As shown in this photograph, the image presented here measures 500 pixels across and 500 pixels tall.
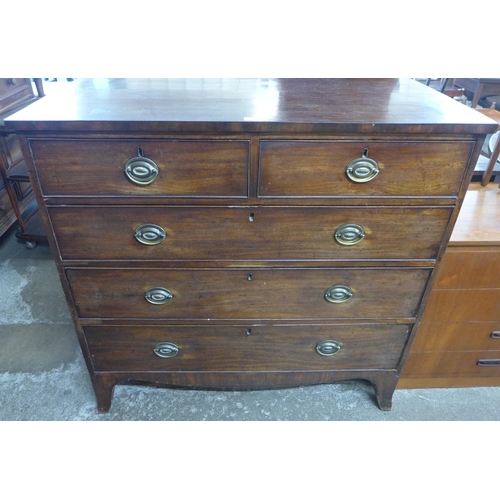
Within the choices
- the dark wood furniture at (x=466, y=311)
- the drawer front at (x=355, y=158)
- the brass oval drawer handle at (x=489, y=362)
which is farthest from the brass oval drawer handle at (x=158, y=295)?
the brass oval drawer handle at (x=489, y=362)

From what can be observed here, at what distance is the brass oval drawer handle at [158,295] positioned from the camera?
1.17 m

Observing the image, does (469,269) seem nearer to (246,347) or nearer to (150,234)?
(246,347)

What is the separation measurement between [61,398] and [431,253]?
1.48 metres

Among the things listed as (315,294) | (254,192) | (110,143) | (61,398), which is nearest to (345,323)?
(315,294)

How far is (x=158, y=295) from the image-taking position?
1.17 meters

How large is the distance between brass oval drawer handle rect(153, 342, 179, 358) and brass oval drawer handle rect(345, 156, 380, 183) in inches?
32.1

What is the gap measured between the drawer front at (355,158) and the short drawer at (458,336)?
0.60 metres

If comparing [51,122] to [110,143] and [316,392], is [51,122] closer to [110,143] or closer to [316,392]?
[110,143]

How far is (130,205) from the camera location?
A: 1007 millimetres

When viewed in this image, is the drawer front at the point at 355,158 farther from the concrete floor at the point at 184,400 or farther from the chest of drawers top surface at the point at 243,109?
the concrete floor at the point at 184,400

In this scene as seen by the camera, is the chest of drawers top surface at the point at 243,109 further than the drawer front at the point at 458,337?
No

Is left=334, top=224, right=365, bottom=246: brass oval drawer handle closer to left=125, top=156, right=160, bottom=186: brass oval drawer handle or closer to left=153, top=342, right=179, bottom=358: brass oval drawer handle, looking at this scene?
left=125, top=156, right=160, bottom=186: brass oval drawer handle

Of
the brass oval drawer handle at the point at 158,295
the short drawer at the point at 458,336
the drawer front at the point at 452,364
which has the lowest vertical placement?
the drawer front at the point at 452,364

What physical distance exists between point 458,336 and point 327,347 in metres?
0.53
